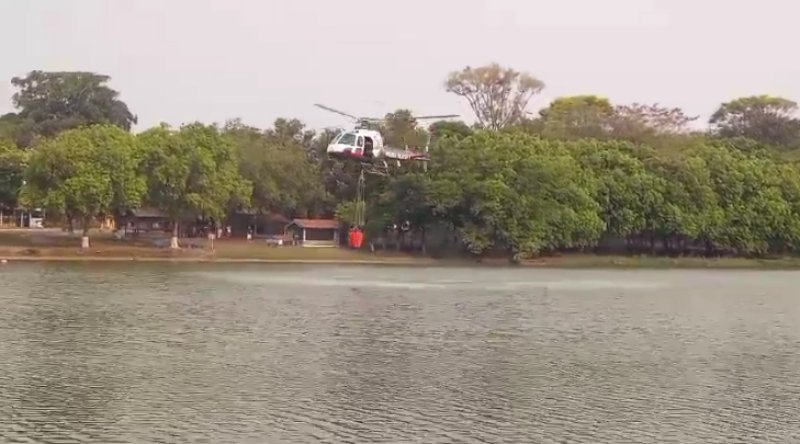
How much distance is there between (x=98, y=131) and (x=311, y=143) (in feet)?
105

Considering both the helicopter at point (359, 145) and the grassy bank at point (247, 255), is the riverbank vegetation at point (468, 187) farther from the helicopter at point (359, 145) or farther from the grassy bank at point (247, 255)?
the helicopter at point (359, 145)

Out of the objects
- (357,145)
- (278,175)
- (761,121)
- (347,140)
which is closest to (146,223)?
(278,175)

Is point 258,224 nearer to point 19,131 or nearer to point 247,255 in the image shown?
point 247,255

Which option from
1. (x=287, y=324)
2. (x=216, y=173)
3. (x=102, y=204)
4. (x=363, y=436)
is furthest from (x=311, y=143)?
(x=363, y=436)

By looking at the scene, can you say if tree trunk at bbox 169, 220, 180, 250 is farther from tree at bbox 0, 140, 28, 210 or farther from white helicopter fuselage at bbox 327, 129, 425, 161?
white helicopter fuselage at bbox 327, 129, 425, 161

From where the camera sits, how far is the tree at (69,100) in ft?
415

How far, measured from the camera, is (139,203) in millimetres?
79062

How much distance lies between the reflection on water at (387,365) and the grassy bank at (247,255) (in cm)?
2191

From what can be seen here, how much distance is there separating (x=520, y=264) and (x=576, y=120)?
32166 mm

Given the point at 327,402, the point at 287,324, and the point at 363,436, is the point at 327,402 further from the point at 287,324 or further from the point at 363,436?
the point at 287,324

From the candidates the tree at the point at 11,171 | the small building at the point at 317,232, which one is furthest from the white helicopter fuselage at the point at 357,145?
the tree at the point at 11,171

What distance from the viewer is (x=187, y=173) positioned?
266ft

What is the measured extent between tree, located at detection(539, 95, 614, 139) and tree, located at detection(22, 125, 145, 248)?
149 ft

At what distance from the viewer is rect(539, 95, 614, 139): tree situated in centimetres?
11131
